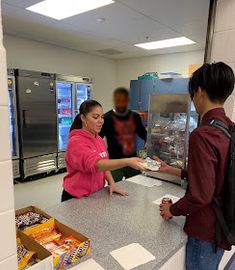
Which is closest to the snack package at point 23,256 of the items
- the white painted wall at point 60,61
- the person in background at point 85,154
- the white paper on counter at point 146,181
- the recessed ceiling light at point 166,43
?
the person in background at point 85,154

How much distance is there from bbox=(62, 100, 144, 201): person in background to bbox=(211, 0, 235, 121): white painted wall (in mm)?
870

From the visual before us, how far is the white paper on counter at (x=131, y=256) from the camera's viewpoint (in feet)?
3.07

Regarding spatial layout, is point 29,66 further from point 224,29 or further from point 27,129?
point 224,29

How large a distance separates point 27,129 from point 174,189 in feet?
9.94

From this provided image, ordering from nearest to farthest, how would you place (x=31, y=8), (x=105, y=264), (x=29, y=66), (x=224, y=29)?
(x=105, y=264), (x=224, y=29), (x=31, y=8), (x=29, y=66)

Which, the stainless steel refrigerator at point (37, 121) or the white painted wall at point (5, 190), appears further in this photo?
the stainless steel refrigerator at point (37, 121)

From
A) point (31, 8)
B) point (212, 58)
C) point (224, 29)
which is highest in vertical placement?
point (31, 8)

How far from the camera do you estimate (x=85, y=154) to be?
1399mm

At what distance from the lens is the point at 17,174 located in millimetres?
3945

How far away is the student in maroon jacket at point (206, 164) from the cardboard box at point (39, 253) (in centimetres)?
55

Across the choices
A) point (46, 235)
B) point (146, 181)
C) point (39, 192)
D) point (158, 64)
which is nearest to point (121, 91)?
point (46, 235)

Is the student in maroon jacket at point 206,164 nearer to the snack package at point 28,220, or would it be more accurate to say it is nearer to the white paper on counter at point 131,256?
the white paper on counter at point 131,256

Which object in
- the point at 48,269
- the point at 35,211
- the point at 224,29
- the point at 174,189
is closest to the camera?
the point at 48,269

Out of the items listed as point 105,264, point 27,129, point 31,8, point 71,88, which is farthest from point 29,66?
point 105,264
